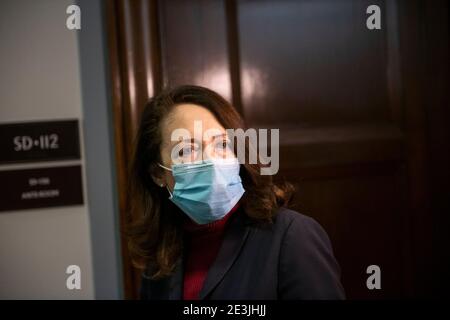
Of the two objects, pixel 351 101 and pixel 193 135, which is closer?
pixel 193 135

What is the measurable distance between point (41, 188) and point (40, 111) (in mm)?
173

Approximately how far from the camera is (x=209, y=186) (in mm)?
669

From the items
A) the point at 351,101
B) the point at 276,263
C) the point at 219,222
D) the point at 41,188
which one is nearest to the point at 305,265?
the point at 276,263

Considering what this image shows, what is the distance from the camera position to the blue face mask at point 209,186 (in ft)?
2.17

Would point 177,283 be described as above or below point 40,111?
below

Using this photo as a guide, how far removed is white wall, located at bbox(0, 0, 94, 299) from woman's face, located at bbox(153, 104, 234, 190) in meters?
0.32

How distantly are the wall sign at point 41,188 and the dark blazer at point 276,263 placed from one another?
0.41 meters

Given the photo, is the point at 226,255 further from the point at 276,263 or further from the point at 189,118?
the point at 189,118

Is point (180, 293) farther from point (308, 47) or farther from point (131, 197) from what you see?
point (308, 47)

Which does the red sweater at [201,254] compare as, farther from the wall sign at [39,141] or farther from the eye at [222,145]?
the wall sign at [39,141]

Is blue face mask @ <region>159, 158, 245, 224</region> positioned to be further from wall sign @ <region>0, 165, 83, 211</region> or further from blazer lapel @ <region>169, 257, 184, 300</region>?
wall sign @ <region>0, 165, 83, 211</region>

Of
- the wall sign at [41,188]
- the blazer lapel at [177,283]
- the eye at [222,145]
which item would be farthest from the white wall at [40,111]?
the eye at [222,145]

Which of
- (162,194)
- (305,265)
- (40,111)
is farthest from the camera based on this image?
(40,111)
